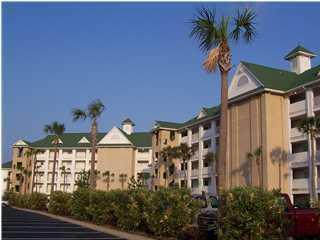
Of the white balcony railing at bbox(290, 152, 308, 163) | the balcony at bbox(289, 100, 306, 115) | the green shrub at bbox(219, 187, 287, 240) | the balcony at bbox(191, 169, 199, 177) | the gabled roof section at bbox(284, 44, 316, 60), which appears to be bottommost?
the green shrub at bbox(219, 187, 287, 240)

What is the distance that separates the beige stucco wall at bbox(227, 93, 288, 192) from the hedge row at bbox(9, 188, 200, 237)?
72.1 ft

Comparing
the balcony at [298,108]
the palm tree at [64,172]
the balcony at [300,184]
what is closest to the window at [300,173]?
the balcony at [300,184]

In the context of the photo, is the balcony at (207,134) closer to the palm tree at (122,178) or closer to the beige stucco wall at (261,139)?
the beige stucco wall at (261,139)

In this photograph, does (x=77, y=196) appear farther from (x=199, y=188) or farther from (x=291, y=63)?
(x=291, y=63)

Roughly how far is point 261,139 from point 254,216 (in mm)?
33134

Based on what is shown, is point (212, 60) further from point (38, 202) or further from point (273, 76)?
point (38, 202)

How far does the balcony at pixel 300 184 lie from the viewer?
1616 inches

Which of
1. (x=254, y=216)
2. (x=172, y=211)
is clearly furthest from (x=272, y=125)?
(x=254, y=216)

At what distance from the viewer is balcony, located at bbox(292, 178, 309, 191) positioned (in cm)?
4104

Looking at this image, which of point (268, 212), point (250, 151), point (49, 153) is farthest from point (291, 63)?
point (49, 153)

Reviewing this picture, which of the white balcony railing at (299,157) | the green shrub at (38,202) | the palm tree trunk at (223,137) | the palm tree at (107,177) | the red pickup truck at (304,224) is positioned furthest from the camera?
the palm tree at (107,177)

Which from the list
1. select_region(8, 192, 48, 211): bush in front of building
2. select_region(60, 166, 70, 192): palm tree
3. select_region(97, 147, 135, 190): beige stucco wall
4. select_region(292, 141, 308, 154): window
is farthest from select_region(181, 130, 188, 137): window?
select_region(60, 166, 70, 192): palm tree

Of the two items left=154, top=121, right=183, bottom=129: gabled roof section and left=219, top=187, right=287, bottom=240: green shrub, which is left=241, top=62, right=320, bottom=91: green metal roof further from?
left=219, top=187, right=287, bottom=240: green shrub

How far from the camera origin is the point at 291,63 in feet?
179
